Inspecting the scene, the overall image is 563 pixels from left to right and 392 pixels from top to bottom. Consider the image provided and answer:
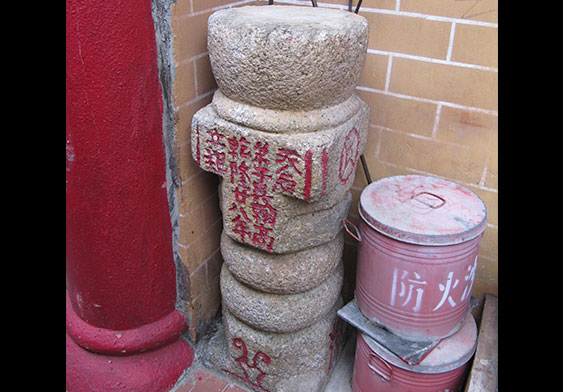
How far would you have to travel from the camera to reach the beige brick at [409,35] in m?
1.95

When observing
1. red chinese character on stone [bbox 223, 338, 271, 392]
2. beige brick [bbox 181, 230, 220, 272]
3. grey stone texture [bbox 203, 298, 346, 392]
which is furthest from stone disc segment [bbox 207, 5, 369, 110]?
red chinese character on stone [bbox 223, 338, 271, 392]

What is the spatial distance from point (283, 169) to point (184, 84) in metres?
0.57

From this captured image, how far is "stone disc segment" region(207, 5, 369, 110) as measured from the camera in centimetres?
150

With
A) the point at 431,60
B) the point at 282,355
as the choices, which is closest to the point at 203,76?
the point at 431,60

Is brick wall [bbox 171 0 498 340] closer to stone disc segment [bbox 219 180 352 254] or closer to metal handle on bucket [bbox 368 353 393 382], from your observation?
stone disc segment [bbox 219 180 352 254]

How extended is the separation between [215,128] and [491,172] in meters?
1.19

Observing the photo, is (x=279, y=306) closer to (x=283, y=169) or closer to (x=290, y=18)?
(x=283, y=169)

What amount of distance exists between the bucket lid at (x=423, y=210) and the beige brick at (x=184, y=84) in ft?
2.70

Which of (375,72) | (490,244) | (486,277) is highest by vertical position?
(375,72)

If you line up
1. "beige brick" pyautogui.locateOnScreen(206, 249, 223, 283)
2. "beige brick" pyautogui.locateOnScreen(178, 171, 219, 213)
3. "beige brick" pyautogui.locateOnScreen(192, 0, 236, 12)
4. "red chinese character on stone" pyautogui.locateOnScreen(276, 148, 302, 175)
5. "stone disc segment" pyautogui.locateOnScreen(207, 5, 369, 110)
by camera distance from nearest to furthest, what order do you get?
"stone disc segment" pyautogui.locateOnScreen(207, 5, 369, 110) → "red chinese character on stone" pyautogui.locateOnScreen(276, 148, 302, 175) → "beige brick" pyautogui.locateOnScreen(192, 0, 236, 12) → "beige brick" pyautogui.locateOnScreen(178, 171, 219, 213) → "beige brick" pyautogui.locateOnScreen(206, 249, 223, 283)

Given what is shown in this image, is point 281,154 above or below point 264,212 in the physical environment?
above

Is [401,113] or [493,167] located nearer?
[493,167]

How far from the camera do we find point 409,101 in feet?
6.89

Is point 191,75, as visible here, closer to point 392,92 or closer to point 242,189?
point 242,189
